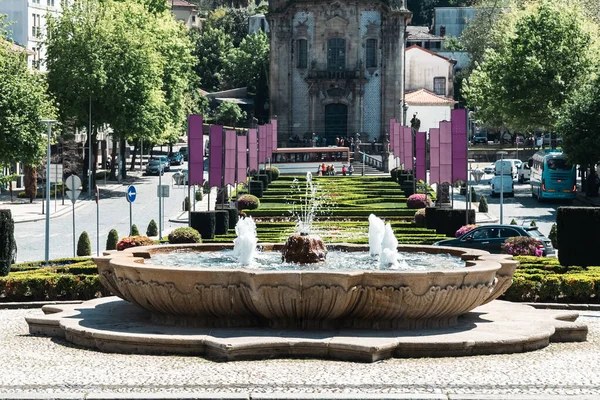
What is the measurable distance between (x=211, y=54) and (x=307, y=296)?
420ft

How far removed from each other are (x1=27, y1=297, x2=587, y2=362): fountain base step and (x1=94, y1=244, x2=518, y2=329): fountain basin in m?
0.30

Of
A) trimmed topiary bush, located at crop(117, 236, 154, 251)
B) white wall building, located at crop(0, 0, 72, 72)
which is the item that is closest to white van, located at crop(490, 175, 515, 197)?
trimmed topiary bush, located at crop(117, 236, 154, 251)

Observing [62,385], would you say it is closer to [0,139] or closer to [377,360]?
[377,360]

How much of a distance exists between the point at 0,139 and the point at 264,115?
68750mm

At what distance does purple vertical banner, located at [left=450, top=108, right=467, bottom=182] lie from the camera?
2053 inches

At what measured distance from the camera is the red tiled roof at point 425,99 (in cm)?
12662

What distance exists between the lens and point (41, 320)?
26.6m

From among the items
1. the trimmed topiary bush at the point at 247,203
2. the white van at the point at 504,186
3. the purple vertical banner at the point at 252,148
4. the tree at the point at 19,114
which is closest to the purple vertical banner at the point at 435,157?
the trimmed topiary bush at the point at 247,203

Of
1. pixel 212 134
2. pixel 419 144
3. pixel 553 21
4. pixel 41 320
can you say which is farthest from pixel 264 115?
pixel 41 320

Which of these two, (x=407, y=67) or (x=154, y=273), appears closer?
(x=154, y=273)

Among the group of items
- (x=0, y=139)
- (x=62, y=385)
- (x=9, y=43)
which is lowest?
(x=62, y=385)

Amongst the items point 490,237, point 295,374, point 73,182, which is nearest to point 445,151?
point 490,237

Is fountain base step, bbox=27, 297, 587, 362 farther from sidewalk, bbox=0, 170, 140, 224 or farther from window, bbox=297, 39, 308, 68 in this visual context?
window, bbox=297, 39, 308, 68

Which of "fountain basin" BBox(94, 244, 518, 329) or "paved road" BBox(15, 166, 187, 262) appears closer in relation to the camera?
"fountain basin" BBox(94, 244, 518, 329)
